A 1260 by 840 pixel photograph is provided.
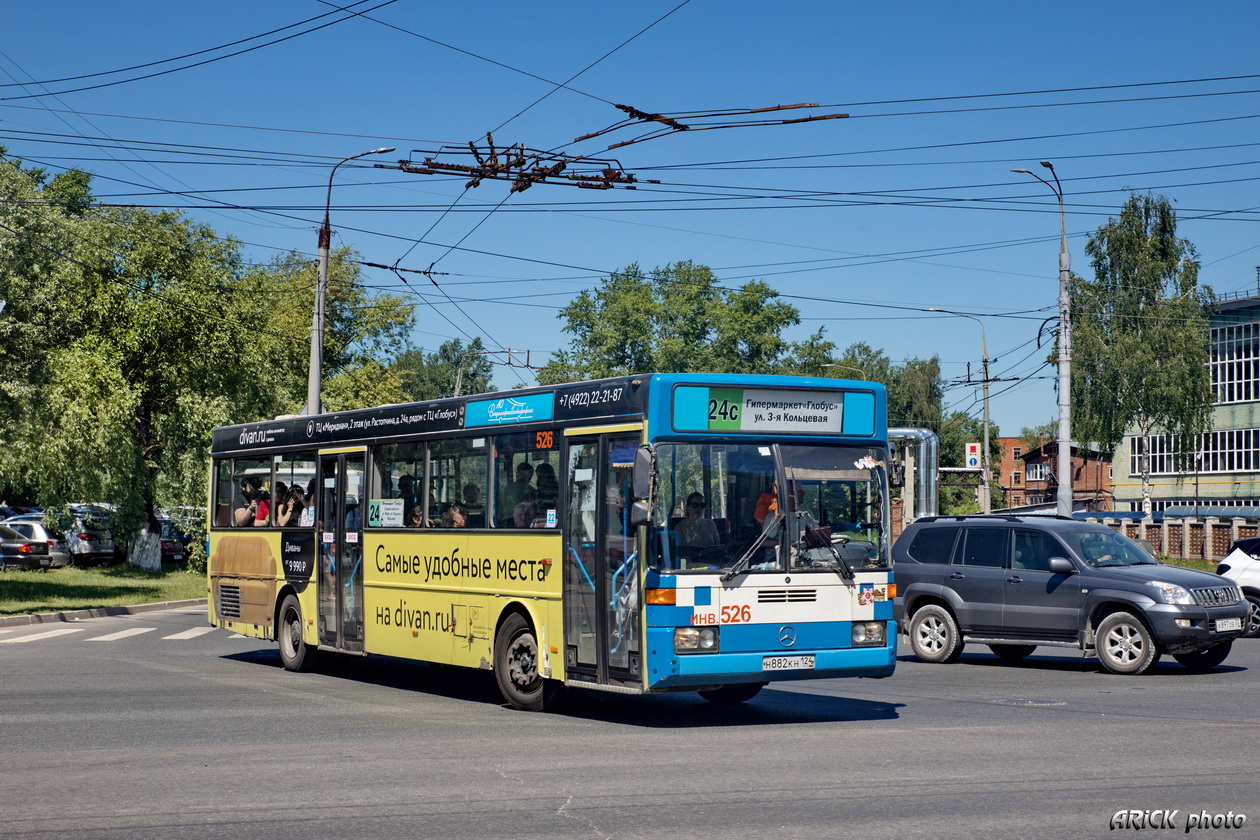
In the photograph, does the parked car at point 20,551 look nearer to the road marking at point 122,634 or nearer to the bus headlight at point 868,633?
the road marking at point 122,634

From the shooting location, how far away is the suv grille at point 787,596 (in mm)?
11703

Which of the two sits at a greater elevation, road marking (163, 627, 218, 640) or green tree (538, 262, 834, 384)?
green tree (538, 262, 834, 384)

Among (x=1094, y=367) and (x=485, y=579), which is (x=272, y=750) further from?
(x=1094, y=367)

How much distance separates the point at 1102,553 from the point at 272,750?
36.3 feet

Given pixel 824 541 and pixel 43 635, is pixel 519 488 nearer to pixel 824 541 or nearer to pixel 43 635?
pixel 824 541

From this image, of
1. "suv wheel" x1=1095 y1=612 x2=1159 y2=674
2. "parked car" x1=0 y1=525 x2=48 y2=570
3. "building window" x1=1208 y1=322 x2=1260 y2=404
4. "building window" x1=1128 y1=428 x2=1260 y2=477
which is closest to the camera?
"suv wheel" x1=1095 y1=612 x2=1159 y2=674

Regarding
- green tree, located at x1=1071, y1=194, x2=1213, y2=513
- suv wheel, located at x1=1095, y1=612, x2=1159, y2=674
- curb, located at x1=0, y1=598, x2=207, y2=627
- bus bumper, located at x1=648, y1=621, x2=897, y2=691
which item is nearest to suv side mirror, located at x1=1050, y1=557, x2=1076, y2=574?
suv wheel, located at x1=1095, y1=612, x2=1159, y2=674

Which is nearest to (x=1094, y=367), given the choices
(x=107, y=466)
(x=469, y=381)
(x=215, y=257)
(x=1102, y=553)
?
(x=215, y=257)

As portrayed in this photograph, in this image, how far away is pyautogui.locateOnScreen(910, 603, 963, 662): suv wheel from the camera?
18.5m

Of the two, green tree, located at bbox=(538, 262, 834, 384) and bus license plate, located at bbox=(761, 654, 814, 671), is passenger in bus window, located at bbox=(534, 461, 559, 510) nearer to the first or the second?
bus license plate, located at bbox=(761, 654, 814, 671)

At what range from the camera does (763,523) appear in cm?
1175

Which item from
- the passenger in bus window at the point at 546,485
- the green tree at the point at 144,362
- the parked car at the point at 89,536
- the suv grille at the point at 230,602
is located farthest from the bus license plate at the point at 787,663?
the parked car at the point at 89,536

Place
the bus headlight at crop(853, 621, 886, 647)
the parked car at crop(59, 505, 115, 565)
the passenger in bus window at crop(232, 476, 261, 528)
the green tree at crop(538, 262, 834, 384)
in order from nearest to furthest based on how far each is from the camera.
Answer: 1. the bus headlight at crop(853, 621, 886, 647)
2. the passenger in bus window at crop(232, 476, 261, 528)
3. the parked car at crop(59, 505, 115, 565)
4. the green tree at crop(538, 262, 834, 384)

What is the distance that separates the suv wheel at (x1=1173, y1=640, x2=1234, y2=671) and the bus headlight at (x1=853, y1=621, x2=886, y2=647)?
6552mm
